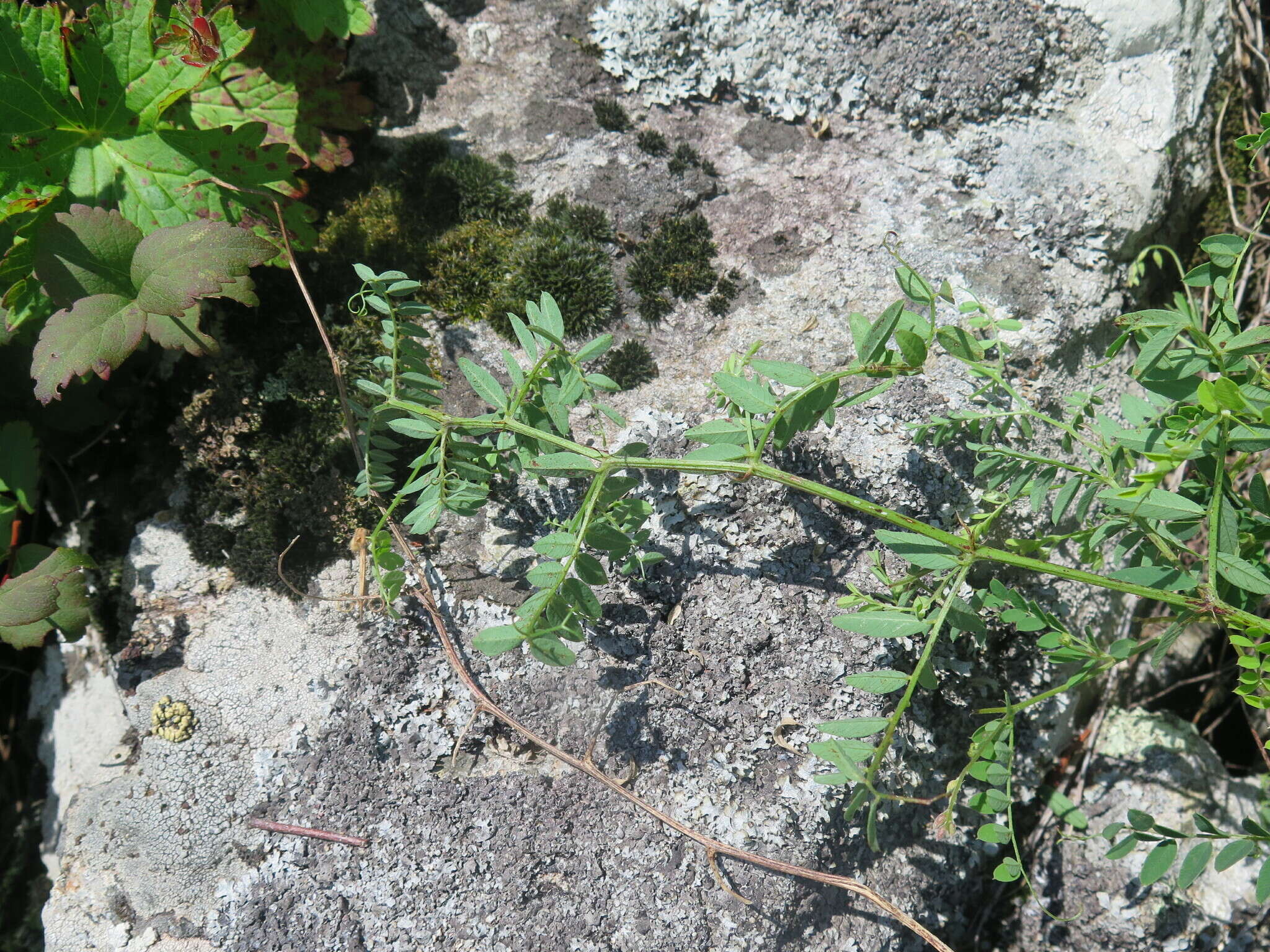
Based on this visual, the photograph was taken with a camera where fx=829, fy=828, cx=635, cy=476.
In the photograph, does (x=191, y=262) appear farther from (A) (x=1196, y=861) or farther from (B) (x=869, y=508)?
(A) (x=1196, y=861)

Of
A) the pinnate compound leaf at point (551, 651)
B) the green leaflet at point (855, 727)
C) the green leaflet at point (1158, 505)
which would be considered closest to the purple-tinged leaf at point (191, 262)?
the pinnate compound leaf at point (551, 651)

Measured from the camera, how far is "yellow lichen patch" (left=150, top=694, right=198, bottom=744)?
2400 millimetres

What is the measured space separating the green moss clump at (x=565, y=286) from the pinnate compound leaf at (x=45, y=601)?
1.50 meters

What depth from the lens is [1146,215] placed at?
108 inches

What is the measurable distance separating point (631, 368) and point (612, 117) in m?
0.98

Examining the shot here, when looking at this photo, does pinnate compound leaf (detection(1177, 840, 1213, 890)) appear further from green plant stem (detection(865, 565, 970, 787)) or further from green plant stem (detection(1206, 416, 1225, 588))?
green plant stem (detection(865, 565, 970, 787))

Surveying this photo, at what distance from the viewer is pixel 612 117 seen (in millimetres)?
2930

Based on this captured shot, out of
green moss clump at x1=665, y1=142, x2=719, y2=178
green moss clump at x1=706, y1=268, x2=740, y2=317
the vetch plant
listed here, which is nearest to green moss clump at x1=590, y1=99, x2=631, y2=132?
green moss clump at x1=665, y1=142, x2=719, y2=178

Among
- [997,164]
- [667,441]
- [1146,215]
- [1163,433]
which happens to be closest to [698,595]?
[667,441]

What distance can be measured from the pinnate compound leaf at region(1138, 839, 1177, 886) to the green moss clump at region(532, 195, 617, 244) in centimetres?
235

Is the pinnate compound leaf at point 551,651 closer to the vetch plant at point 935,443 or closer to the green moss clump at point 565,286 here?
the vetch plant at point 935,443

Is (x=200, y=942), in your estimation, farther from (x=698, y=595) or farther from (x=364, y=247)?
(x=364, y=247)

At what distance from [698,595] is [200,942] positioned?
1.65 m

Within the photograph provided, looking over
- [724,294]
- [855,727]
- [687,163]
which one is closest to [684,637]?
[855,727]
